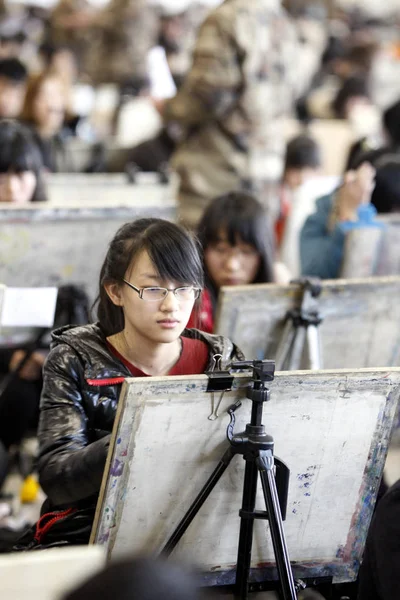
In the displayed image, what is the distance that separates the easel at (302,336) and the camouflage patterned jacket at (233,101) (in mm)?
2162

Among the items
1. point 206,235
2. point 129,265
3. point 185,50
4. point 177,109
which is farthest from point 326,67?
point 129,265

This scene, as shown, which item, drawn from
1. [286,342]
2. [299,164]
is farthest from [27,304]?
[299,164]

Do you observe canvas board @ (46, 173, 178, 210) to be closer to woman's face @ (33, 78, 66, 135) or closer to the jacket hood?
woman's face @ (33, 78, 66, 135)

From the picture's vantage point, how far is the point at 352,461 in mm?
1768

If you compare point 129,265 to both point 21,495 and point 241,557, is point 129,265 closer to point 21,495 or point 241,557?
point 241,557

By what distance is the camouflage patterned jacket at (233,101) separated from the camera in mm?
4707

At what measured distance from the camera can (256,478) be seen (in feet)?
5.49

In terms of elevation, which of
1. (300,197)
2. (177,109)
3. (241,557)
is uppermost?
(177,109)

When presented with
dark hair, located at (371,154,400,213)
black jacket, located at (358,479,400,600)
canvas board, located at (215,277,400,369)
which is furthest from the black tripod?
dark hair, located at (371,154,400,213)

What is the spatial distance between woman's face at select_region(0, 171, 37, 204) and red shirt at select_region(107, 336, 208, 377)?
1.66 metres

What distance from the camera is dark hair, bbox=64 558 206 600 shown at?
0.91 meters

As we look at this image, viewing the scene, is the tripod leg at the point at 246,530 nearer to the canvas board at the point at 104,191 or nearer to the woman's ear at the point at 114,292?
the woman's ear at the point at 114,292

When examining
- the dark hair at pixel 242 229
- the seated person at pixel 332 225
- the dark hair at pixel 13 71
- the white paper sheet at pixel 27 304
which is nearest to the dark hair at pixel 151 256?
the white paper sheet at pixel 27 304

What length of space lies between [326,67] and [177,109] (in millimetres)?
6475
